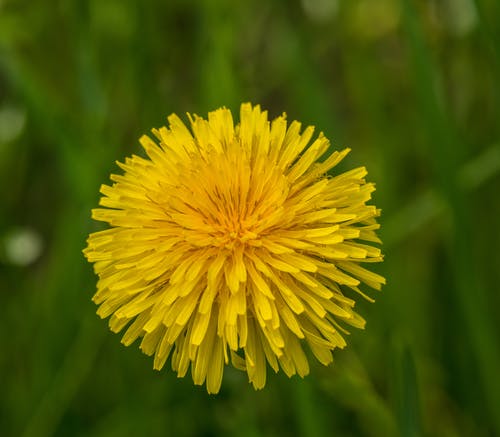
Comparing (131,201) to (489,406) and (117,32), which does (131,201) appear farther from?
(117,32)

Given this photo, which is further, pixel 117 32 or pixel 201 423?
pixel 117 32

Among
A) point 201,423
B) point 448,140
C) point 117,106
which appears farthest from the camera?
point 117,106

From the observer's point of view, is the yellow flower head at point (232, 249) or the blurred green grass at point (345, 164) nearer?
the yellow flower head at point (232, 249)

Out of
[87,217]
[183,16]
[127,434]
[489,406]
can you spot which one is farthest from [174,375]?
[183,16]

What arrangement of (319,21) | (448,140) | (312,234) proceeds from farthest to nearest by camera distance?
(319,21), (448,140), (312,234)

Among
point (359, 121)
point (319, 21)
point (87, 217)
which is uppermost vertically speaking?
point (319, 21)
